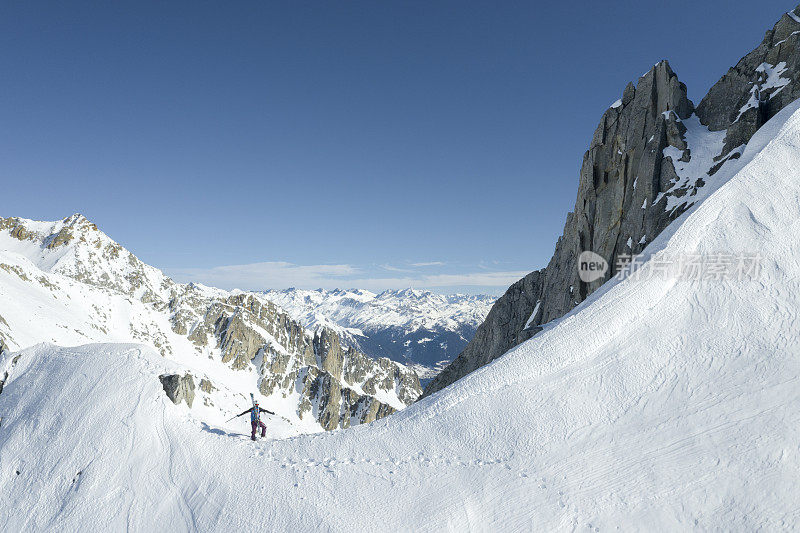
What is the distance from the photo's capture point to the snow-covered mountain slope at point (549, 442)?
33.6ft

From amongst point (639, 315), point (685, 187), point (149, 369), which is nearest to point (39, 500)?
point (149, 369)

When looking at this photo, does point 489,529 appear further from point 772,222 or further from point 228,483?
point 772,222

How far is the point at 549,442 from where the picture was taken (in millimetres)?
12070

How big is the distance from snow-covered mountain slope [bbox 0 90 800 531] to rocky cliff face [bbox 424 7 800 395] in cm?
1114

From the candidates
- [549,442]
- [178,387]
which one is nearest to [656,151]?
[549,442]

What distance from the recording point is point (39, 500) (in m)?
14.4

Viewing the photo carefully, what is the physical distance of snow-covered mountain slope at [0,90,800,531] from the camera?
10.2 metres

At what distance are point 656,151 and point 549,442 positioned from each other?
104 ft

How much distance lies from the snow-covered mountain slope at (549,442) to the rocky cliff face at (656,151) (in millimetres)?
11137

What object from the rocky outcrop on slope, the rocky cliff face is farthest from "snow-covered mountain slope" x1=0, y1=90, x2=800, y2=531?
the rocky cliff face

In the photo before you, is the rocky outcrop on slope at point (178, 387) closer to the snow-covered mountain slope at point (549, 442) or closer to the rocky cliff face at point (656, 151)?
the snow-covered mountain slope at point (549, 442)

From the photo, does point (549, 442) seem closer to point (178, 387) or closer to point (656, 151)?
point (178, 387)

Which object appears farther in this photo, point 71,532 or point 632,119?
point 632,119

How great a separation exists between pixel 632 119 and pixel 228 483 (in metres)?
46.2
